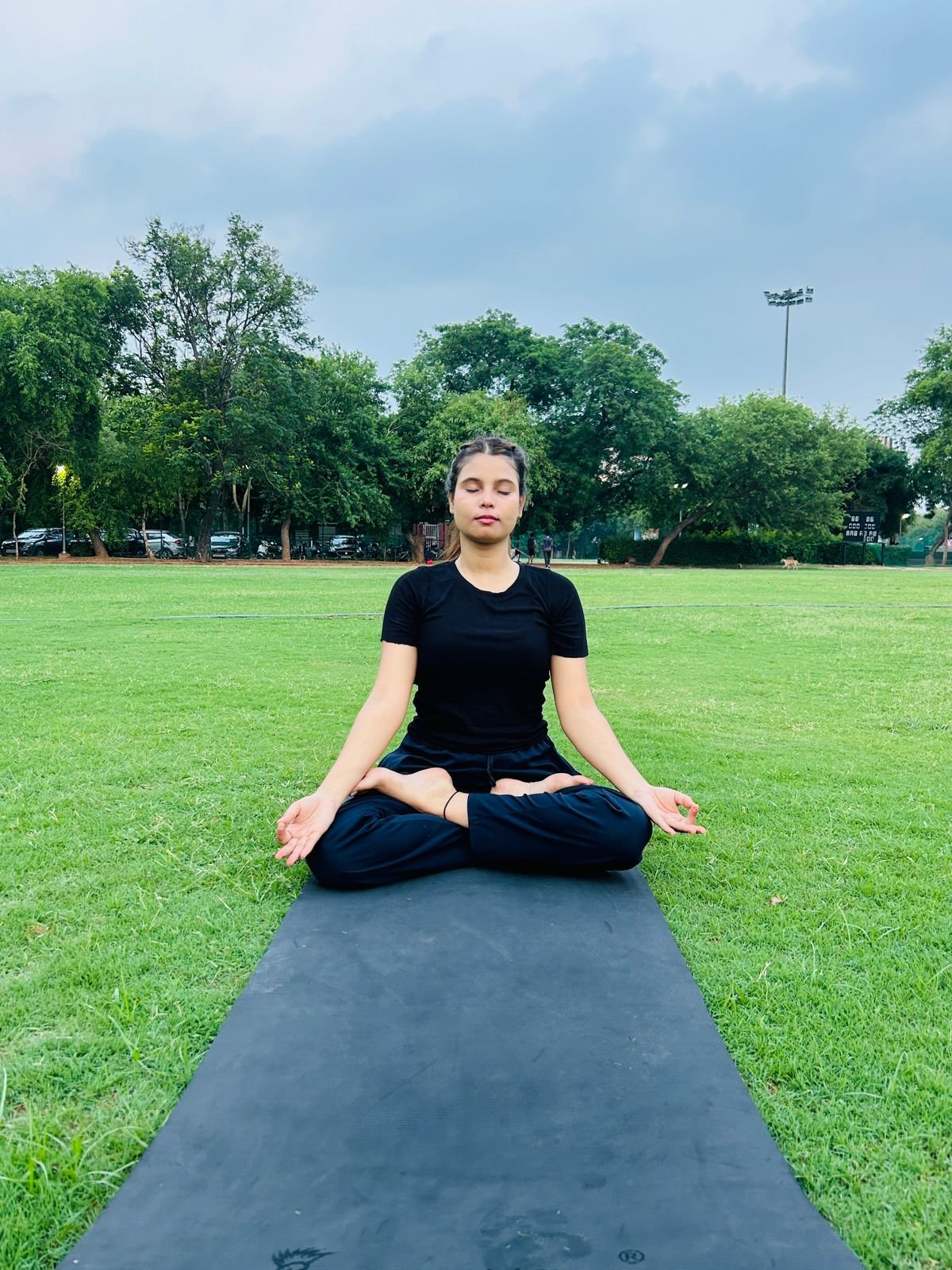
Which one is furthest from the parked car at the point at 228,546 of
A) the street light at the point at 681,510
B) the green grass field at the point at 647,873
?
the green grass field at the point at 647,873

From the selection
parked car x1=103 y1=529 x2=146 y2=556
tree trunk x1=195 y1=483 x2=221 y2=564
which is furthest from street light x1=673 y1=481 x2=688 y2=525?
parked car x1=103 y1=529 x2=146 y2=556

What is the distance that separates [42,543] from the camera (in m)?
34.6

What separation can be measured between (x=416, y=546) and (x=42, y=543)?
1458 cm

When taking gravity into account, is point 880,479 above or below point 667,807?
above

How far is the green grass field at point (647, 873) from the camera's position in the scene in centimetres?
161

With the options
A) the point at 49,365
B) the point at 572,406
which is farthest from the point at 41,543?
the point at 572,406

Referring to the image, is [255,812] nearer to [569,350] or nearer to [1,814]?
[1,814]

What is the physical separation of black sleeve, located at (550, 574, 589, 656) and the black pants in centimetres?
54

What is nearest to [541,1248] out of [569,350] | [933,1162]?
[933,1162]

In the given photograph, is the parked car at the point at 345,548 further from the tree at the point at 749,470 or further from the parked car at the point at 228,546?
the tree at the point at 749,470

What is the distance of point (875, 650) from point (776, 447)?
1216 inches

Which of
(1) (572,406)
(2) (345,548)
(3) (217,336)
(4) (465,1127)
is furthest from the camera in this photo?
(2) (345,548)

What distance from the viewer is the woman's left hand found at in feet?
8.95

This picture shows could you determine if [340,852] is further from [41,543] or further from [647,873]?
[41,543]
